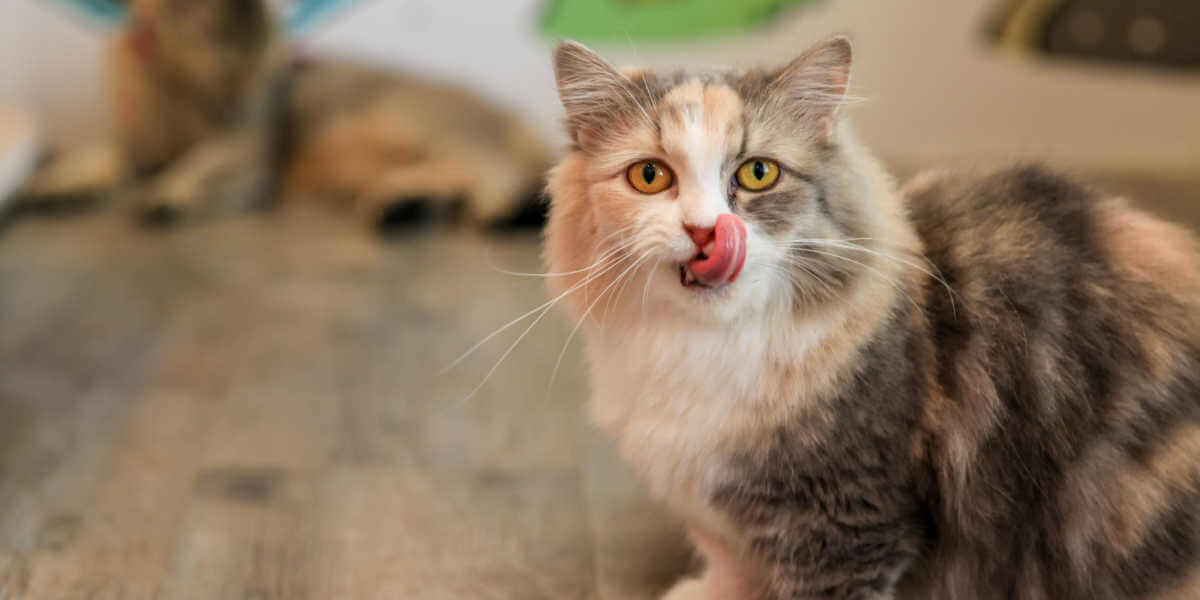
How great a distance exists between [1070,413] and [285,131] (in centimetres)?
254

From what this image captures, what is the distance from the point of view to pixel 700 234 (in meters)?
1.09

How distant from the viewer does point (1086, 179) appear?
130 centimetres

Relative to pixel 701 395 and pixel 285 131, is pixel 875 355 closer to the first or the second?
pixel 701 395

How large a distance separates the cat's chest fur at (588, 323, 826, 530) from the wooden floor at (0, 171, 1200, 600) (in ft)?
1.05

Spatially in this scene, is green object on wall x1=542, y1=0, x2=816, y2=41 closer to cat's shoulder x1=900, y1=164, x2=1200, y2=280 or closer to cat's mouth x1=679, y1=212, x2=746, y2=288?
cat's shoulder x1=900, y1=164, x2=1200, y2=280

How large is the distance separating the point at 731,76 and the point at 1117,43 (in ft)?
7.96

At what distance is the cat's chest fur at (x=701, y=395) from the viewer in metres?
1.18

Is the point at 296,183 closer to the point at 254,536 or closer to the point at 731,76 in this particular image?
the point at 254,536

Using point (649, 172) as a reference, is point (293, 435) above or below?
below

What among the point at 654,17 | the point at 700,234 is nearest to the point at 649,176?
the point at 700,234

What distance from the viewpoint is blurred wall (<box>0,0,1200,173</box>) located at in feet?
10.3

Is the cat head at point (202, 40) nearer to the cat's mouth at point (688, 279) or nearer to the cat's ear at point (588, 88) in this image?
the cat's ear at point (588, 88)

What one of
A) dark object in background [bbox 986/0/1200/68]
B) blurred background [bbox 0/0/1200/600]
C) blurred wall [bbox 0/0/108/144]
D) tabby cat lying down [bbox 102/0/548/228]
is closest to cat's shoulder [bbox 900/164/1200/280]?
blurred background [bbox 0/0/1200/600]

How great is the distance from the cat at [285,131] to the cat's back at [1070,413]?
1766mm
